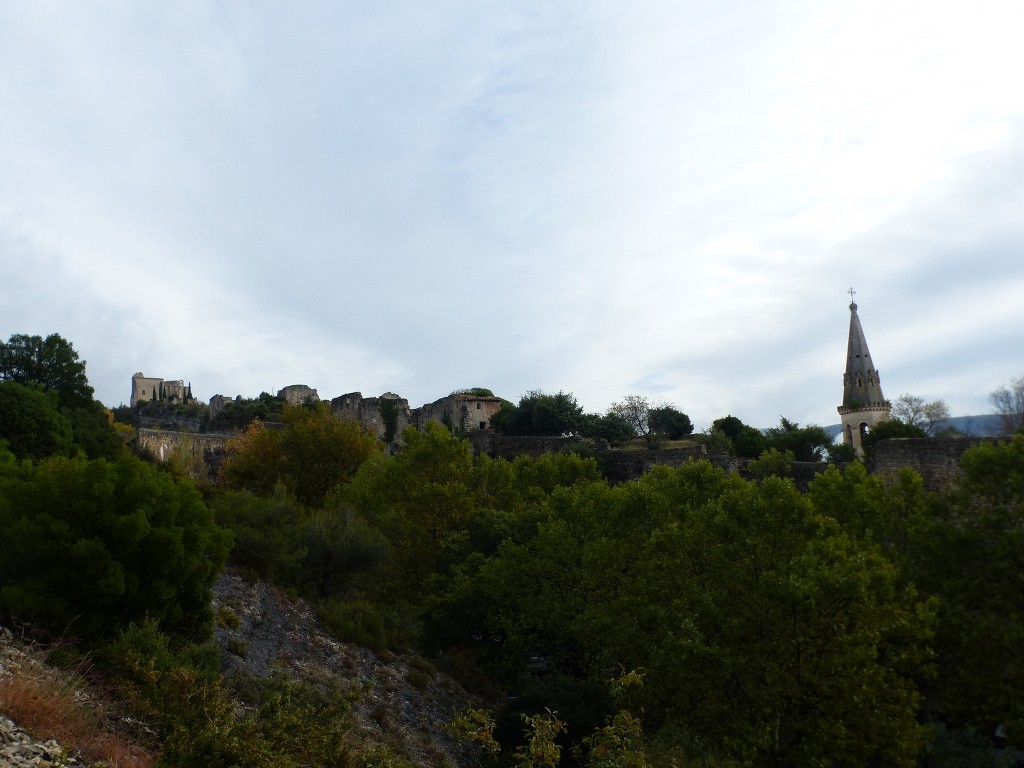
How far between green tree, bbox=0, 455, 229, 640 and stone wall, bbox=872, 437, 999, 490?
2096cm

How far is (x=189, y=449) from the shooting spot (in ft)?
121

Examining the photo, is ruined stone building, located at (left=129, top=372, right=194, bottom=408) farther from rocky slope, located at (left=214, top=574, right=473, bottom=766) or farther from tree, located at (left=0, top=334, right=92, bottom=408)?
rocky slope, located at (left=214, top=574, right=473, bottom=766)

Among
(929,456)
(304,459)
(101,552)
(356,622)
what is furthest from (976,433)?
(101,552)

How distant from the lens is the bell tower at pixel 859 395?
52094mm

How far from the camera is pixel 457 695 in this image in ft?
54.0

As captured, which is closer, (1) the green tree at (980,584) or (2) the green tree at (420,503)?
(1) the green tree at (980,584)

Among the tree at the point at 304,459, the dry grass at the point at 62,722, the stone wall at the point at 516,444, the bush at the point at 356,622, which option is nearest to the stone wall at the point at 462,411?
the stone wall at the point at 516,444

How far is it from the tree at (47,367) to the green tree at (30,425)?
18.9ft

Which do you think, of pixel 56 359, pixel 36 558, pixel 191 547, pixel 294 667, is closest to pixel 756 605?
pixel 294 667

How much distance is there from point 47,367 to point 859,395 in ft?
163

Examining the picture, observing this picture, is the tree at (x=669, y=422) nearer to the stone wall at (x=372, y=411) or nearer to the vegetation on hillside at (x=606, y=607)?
the stone wall at (x=372, y=411)

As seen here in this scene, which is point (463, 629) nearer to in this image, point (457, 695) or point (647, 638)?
point (457, 695)

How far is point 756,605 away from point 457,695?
7.21 meters

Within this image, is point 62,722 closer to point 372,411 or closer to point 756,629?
point 756,629
